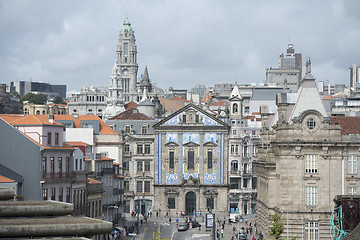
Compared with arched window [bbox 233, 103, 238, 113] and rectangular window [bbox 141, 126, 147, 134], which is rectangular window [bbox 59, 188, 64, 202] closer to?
rectangular window [bbox 141, 126, 147, 134]

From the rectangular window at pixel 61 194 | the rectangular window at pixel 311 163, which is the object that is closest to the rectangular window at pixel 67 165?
the rectangular window at pixel 61 194

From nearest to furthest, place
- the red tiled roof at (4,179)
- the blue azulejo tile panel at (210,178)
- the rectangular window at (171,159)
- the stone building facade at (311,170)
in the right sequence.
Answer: the red tiled roof at (4,179) < the stone building facade at (311,170) < the blue azulejo tile panel at (210,178) < the rectangular window at (171,159)

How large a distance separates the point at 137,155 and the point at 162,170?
24.3 feet

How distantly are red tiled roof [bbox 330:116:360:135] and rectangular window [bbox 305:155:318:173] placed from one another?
3729mm

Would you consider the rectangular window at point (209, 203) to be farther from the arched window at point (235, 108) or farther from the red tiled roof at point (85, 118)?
the arched window at point (235, 108)

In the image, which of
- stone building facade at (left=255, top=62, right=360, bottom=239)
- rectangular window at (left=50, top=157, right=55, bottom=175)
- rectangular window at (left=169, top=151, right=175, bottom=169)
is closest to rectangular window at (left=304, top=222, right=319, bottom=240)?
stone building facade at (left=255, top=62, right=360, bottom=239)

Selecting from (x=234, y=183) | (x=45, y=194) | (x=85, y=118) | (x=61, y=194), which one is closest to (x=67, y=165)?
(x=61, y=194)

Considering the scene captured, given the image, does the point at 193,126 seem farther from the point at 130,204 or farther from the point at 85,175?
the point at 85,175

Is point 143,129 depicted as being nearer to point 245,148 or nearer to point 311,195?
point 245,148

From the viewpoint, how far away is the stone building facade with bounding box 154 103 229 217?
144000mm

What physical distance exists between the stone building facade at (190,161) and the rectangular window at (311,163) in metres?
49.7

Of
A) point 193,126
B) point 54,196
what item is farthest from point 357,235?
point 193,126

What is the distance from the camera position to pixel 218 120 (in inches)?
5669

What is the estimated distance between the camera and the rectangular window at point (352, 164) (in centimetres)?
9400
